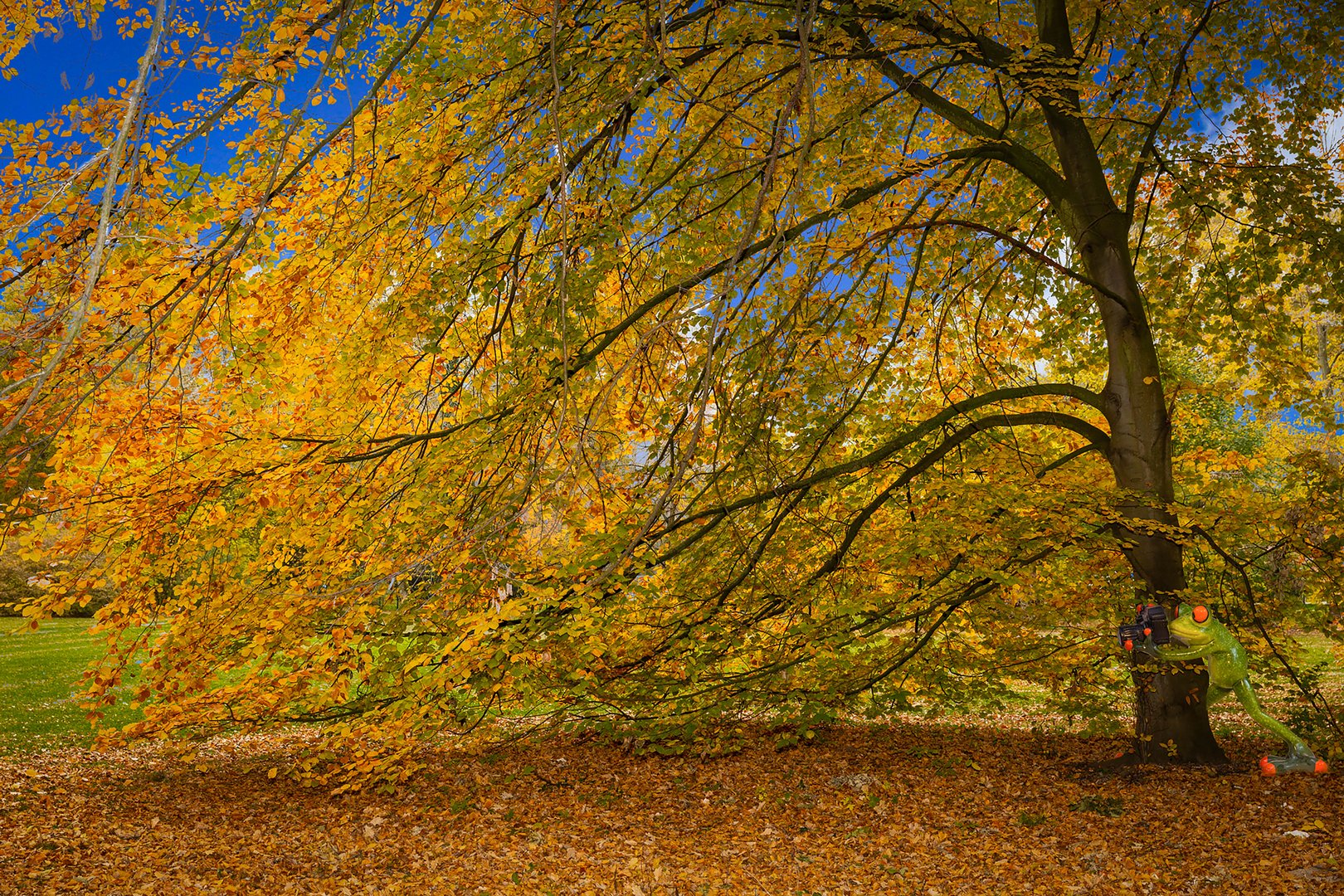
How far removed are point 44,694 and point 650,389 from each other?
10120 millimetres

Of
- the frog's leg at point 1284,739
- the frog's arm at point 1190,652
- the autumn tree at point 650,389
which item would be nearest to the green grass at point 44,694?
the autumn tree at point 650,389

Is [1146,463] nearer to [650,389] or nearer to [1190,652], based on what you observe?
[1190,652]

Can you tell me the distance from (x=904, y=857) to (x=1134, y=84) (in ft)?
18.9

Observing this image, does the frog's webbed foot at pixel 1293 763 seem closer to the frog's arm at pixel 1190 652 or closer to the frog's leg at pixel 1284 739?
the frog's leg at pixel 1284 739

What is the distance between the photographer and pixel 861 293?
6.57 meters

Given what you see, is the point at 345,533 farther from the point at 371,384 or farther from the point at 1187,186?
the point at 1187,186

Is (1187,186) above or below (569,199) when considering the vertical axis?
above

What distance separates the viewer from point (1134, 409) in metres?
6.15

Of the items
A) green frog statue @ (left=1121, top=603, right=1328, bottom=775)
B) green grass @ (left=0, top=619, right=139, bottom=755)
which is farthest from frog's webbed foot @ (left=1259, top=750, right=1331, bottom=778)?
green grass @ (left=0, top=619, right=139, bottom=755)

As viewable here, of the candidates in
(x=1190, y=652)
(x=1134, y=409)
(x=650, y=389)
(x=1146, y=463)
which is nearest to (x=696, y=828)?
(x=650, y=389)

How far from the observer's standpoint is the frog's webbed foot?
363cm

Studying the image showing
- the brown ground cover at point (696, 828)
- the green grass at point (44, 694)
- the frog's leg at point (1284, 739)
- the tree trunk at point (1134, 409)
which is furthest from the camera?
the green grass at point (44, 694)

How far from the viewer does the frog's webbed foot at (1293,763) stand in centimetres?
363

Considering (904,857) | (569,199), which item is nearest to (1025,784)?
(904,857)
